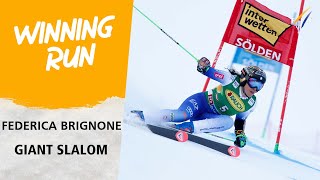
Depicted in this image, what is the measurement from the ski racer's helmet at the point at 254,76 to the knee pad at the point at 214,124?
12cm

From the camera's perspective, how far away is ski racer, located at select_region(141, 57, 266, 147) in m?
1.77

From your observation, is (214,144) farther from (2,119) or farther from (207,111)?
(2,119)

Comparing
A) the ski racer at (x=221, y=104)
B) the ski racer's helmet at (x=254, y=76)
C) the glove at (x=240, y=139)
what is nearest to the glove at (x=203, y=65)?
the ski racer at (x=221, y=104)

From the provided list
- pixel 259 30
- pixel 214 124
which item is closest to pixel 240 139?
pixel 214 124

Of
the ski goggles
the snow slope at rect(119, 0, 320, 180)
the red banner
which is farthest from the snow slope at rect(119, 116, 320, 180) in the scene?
the red banner

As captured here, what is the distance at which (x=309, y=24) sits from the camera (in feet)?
5.93

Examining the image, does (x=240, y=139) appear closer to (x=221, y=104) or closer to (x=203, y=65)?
(x=221, y=104)

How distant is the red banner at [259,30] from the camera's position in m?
1.79

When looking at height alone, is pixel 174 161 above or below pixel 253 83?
below

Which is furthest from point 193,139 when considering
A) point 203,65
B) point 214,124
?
point 203,65

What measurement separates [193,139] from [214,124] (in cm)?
8

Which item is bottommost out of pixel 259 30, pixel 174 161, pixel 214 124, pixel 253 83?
pixel 174 161

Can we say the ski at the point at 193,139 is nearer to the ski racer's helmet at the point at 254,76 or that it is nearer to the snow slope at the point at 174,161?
the snow slope at the point at 174,161

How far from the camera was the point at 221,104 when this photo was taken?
1.79 m
